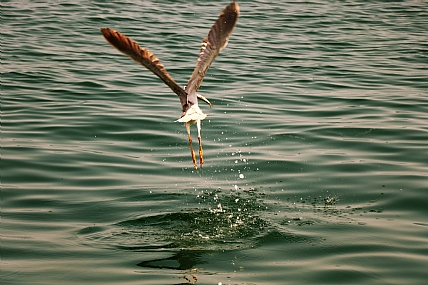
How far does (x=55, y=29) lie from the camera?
1712 cm

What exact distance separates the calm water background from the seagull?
1.20m

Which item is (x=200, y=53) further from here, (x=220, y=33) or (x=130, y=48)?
(x=130, y=48)

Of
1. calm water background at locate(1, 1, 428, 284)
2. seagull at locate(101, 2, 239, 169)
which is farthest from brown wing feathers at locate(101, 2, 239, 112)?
calm water background at locate(1, 1, 428, 284)

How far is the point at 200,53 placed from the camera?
6.35 m

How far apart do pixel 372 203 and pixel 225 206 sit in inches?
62.5

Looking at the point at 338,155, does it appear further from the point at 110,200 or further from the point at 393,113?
the point at 110,200

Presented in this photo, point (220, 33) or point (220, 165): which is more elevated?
point (220, 33)

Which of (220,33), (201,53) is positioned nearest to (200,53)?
(201,53)

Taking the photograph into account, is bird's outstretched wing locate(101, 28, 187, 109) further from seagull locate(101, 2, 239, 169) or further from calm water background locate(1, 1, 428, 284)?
calm water background locate(1, 1, 428, 284)

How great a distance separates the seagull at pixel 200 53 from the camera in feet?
19.1

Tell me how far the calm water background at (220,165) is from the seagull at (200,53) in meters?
1.20

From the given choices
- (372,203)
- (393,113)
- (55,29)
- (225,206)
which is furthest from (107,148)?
(55,29)

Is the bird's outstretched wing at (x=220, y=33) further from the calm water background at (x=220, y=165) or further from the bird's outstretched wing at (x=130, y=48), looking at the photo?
the calm water background at (x=220, y=165)

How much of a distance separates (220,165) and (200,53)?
2581 mm
